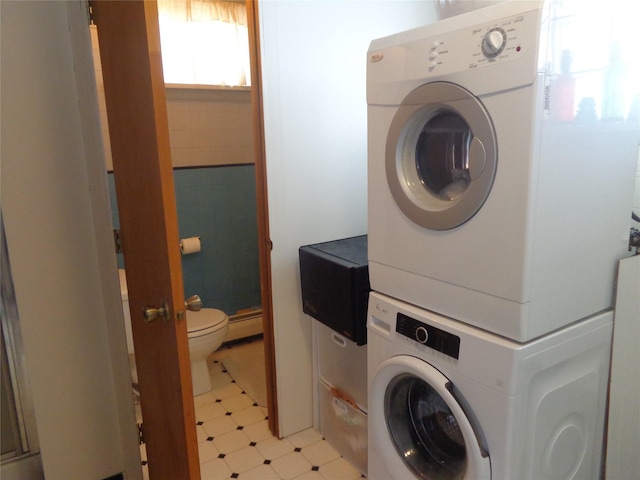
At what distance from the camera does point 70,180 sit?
1470 millimetres

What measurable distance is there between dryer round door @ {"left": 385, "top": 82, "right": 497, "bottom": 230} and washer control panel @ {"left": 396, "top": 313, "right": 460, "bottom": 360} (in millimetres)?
299

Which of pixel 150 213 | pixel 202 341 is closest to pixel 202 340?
pixel 202 341

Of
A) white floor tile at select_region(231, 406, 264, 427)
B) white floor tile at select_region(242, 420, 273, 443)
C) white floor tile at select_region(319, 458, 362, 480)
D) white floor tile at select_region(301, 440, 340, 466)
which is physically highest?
white floor tile at select_region(231, 406, 264, 427)

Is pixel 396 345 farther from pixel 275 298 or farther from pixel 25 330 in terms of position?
pixel 25 330

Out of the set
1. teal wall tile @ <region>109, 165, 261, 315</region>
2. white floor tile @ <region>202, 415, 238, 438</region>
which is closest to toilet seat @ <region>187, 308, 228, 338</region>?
teal wall tile @ <region>109, 165, 261, 315</region>

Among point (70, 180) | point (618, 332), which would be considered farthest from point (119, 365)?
point (618, 332)

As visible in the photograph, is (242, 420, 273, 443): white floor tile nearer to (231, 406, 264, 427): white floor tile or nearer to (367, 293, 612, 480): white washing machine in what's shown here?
(231, 406, 264, 427): white floor tile

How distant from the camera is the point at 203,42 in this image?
268cm

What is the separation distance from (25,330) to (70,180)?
50 cm

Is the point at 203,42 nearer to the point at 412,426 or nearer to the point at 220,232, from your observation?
the point at 220,232

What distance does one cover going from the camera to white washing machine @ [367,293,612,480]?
3.90 ft

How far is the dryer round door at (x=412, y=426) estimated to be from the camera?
1426mm

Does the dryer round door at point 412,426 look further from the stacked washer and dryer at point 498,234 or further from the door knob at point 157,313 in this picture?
the door knob at point 157,313

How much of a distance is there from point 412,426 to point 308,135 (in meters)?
1.18
